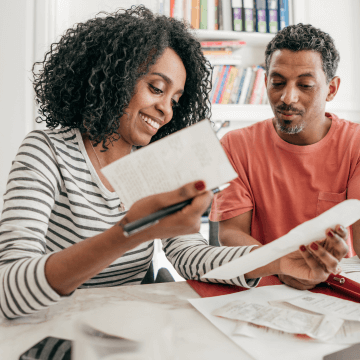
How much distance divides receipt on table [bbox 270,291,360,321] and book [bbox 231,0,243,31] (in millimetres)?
1772

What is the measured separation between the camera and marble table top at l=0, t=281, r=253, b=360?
52cm

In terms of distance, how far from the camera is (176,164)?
20.6 inches

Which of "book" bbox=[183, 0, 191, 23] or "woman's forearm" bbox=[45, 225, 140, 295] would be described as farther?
"book" bbox=[183, 0, 191, 23]

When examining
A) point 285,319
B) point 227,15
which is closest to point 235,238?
point 285,319

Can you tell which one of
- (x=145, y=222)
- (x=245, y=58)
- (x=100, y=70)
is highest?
(x=245, y=58)

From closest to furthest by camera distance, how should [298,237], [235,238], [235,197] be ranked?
[298,237]
[235,238]
[235,197]

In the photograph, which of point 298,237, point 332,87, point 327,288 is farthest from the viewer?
point 332,87

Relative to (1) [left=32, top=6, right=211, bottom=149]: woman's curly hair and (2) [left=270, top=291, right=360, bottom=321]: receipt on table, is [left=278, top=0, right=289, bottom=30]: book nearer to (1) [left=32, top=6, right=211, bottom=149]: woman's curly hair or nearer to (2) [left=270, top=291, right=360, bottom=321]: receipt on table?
(1) [left=32, top=6, right=211, bottom=149]: woman's curly hair

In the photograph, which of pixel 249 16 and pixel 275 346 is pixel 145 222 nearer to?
pixel 275 346

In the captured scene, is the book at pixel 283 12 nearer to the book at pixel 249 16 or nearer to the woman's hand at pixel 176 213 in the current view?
the book at pixel 249 16

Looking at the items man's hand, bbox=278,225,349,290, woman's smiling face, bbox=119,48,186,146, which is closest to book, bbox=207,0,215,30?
woman's smiling face, bbox=119,48,186,146

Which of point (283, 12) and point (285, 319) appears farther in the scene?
point (283, 12)

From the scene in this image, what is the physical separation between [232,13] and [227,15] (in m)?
0.03

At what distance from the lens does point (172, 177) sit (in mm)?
538
